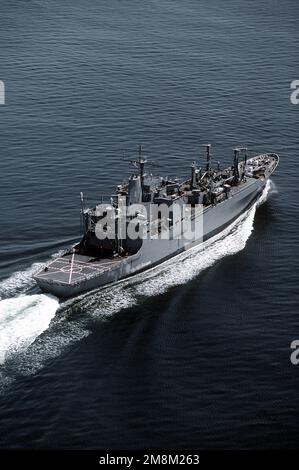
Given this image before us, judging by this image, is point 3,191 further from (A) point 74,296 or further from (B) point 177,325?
(B) point 177,325

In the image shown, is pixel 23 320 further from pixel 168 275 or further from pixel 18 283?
pixel 168 275

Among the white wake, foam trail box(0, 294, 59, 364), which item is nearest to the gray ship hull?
the white wake

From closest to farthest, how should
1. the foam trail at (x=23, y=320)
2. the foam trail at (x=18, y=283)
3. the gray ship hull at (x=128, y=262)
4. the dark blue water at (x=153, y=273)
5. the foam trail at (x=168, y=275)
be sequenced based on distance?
the dark blue water at (x=153, y=273) → the foam trail at (x=23, y=320) → the gray ship hull at (x=128, y=262) → the foam trail at (x=18, y=283) → the foam trail at (x=168, y=275)

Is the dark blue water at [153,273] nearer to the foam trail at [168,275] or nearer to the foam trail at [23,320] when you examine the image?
the foam trail at [23,320]

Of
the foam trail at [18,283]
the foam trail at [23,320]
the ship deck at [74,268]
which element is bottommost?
the foam trail at [23,320]

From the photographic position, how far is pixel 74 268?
3691 inches

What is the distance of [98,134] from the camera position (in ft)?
468

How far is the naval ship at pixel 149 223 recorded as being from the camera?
93250mm

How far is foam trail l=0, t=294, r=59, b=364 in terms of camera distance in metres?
79.7

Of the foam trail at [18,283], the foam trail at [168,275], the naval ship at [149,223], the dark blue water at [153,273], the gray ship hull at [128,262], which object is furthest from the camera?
the naval ship at [149,223]

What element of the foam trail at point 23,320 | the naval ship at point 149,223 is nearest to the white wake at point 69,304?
the foam trail at point 23,320

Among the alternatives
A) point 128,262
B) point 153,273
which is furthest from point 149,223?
point 128,262

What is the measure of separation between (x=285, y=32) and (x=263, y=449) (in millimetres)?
152990

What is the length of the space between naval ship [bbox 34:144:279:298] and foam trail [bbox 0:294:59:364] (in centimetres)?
259
